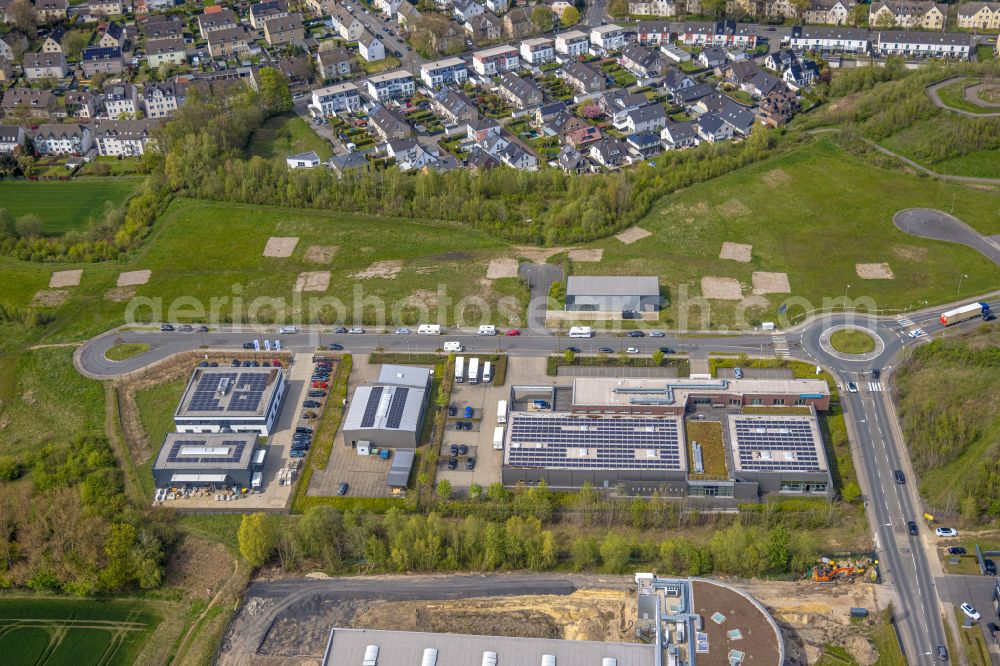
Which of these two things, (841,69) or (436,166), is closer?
(436,166)

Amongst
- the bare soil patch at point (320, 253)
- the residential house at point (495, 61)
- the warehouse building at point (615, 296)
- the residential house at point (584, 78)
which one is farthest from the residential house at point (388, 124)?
the warehouse building at point (615, 296)

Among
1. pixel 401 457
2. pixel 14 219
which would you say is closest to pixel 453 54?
pixel 14 219

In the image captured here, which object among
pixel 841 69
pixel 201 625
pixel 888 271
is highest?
pixel 841 69

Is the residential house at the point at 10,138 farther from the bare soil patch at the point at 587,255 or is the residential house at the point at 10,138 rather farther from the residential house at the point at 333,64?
the bare soil patch at the point at 587,255

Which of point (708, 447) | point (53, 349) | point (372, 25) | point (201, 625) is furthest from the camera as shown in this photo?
point (372, 25)

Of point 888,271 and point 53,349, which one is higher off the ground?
point 888,271

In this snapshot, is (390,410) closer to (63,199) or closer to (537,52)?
(63,199)

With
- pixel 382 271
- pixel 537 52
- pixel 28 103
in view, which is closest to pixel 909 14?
pixel 537 52

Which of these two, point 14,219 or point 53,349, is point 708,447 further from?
point 14,219
